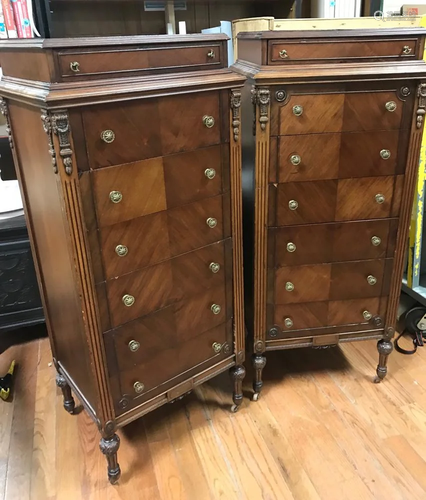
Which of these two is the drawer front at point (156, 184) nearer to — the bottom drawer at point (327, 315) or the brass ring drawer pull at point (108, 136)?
the brass ring drawer pull at point (108, 136)

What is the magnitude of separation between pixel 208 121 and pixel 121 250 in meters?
0.42

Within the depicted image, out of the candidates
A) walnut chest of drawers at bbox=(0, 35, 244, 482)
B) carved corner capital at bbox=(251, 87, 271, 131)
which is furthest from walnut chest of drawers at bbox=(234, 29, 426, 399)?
walnut chest of drawers at bbox=(0, 35, 244, 482)

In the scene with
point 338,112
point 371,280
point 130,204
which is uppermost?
point 338,112

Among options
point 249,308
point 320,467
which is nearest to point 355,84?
point 249,308

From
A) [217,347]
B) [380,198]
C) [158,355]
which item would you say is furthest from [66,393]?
[380,198]

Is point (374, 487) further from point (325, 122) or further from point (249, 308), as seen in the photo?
point (325, 122)

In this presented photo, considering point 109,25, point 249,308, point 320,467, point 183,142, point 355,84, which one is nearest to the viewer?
point 183,142

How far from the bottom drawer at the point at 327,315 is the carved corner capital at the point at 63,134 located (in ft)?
3.08

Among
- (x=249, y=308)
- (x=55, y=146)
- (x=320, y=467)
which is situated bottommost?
(x=320, y=467)

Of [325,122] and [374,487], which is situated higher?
[325,122]

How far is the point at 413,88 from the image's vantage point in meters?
1.51

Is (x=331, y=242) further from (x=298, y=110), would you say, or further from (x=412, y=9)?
(x=412, y=9)

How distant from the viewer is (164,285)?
1440 millimetres

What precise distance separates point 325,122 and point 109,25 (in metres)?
1.08
